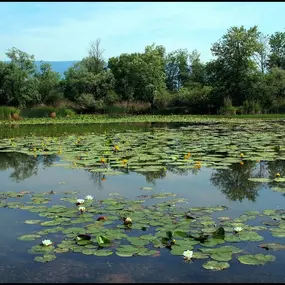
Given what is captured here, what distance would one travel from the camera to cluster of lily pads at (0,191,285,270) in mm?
2865

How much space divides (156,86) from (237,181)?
2724cm

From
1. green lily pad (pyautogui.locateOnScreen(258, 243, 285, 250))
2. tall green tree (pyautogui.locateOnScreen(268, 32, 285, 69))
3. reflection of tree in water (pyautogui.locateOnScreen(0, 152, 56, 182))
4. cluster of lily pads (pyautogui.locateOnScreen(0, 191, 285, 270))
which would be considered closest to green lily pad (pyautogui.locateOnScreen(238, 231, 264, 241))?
cluster of lily pads (pyautogui.locateOnScreen(0, 191, 285, 270))

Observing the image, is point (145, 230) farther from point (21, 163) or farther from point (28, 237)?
point (21, 163)

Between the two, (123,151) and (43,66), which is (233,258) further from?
(43,66)

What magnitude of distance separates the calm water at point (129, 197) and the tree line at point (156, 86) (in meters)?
21.5

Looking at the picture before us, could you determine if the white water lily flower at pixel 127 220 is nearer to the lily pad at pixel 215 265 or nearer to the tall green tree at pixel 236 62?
the lily pad at pixel 215 265

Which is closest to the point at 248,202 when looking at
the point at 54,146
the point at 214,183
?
the point at 214,183

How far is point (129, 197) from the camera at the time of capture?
460 cm

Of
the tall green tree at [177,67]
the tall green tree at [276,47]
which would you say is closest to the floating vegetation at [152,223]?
the tall green tree at [276,47]

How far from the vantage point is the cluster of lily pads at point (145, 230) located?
2.87 metres

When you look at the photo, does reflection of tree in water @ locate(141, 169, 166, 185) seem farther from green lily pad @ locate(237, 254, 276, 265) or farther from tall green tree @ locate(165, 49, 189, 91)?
tall green tree @ locate(165, 49, 189, 91)

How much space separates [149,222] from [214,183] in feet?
6.75

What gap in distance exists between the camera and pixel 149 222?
3535 mm

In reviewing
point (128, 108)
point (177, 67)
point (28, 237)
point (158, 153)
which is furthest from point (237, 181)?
point (177, 67)
